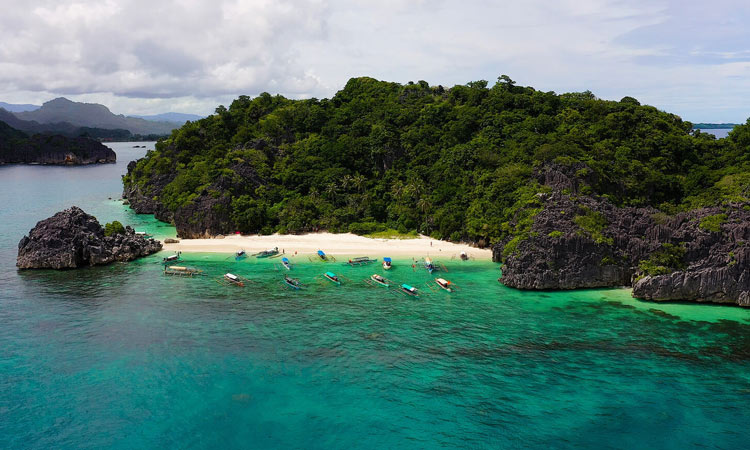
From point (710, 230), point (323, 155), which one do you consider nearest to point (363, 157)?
point (323, 155)

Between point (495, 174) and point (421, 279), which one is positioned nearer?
point (421, 279)

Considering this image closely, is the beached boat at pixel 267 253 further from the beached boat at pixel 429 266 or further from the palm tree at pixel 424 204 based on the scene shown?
the palm tree at pixel 424 204

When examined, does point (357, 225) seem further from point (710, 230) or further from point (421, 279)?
point (710, 230)

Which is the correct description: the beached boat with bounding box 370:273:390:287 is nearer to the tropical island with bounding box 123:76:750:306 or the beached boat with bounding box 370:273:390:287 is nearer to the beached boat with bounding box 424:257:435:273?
the beached boat with bounding box 424:257:435:273

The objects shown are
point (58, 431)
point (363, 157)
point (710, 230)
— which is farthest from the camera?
point (363, 157)

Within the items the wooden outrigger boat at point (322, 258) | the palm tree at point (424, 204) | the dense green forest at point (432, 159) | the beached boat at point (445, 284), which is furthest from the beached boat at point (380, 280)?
the palm tree at point (424, 204)
